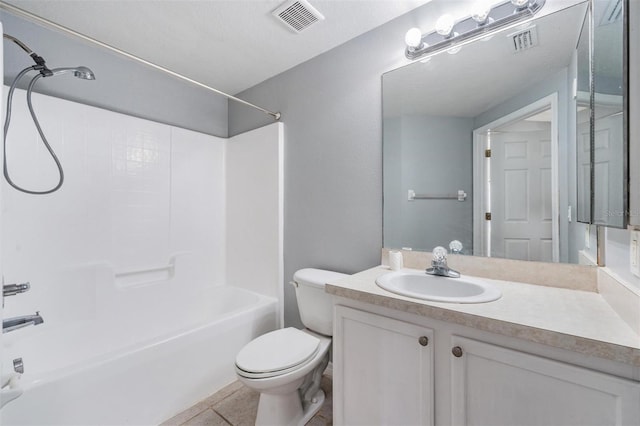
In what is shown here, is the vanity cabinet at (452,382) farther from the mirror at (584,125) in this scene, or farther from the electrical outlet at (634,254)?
the mirror at (584,125)

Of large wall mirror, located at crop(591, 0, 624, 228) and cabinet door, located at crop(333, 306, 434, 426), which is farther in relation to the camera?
cabinet door, located at crop(333, 306, 434, 426)

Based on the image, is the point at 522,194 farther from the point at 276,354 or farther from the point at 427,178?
the point at 276,354

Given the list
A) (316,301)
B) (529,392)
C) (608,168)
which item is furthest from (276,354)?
(608,168)

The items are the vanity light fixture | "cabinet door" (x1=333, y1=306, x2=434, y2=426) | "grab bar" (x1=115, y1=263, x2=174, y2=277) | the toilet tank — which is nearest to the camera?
"cabinet door" (x1=333, y1=306, x2=434, y2=426)

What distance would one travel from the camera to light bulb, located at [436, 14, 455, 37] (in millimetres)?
1350

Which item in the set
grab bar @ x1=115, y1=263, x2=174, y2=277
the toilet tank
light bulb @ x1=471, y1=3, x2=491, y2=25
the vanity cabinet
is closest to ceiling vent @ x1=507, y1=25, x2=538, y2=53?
light bulb @ x1=471, y1=3, x2=491, y2=25

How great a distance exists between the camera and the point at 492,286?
3.68ft

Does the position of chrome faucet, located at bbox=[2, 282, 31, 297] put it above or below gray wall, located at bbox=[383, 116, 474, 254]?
below

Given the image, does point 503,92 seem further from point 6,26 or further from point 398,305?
point 6,26

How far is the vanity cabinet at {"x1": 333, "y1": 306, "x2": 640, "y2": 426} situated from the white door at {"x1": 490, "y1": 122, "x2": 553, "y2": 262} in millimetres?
598

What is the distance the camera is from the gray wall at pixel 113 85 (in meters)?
1.63

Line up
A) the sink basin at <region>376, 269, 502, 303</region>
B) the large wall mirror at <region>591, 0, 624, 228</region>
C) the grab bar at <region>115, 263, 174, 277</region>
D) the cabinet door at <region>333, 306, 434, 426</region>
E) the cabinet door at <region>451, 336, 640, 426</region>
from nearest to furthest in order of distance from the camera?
1. the cabinet door at <region>451, 336, 640, 426</region>
2. the large wall mirror at <region>591, 0, 624, 228</region>
3. the cabinet door at <region>333, 306, 434, 426</region>
4. the sink basin at <region>376, 269, 502, 303</region>
5. the grab bar at <region>115, 263, 174, 277</region>

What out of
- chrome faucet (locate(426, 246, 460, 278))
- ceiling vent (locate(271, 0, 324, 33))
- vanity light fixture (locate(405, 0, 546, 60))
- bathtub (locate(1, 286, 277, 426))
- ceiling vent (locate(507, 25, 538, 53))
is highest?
ceiling vent (locate(271, 0, 324, 33))

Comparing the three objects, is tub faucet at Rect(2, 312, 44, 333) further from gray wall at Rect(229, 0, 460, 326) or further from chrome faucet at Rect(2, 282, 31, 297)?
gray wall at Rect(229, 0, 460, 326)
